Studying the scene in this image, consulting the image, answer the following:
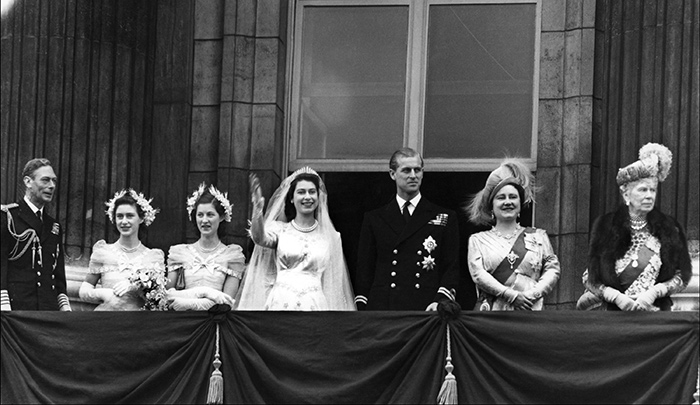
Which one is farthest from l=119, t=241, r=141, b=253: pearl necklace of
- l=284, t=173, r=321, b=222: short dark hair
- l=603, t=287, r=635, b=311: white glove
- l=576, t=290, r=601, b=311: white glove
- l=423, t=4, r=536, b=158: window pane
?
l=603, t=287, r=635, b=311: white glove

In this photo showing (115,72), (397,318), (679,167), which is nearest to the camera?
(397,318)

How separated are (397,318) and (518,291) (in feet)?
3.72

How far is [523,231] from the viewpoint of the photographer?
1825 centimetres

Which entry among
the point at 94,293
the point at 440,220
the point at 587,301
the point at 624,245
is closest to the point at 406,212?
the point at 440,220

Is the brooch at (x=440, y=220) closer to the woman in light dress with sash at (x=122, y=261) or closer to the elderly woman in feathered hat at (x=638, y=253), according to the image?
the elderly woman in feathered hat at (x=638, y=253)

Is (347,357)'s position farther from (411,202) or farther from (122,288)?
(122,288)

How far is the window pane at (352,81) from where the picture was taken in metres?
21.8

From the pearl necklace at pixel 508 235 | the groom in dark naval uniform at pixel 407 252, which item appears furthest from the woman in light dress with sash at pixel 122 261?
the pearl necklace at pixel 508 235

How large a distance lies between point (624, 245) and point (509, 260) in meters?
0.99

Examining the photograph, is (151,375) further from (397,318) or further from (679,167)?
(679,167)

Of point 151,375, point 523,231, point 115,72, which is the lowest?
point 151,375

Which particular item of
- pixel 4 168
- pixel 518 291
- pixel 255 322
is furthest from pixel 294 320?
pixel 4 168

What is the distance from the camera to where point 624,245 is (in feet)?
58.0

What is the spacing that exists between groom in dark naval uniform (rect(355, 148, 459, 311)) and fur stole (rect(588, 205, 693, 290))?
1194 mm
